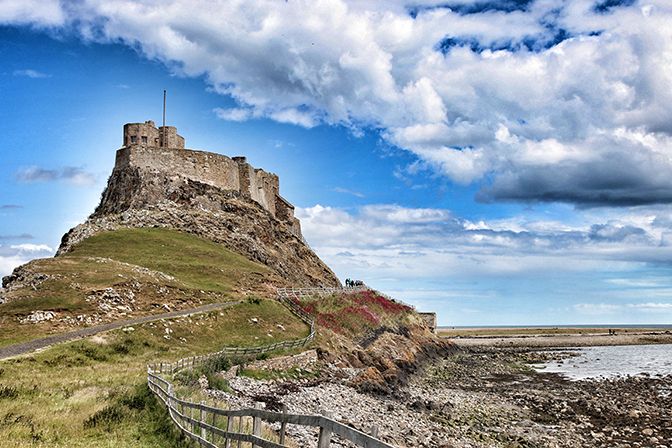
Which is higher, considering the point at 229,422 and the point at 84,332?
the point at 84,332

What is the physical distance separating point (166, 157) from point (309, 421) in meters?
80.5

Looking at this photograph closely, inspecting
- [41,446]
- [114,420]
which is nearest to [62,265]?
[114,420]

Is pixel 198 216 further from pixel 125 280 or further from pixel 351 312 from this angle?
pixel 125 280

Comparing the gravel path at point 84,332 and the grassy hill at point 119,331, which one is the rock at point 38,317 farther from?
the gravel path at point 84,332

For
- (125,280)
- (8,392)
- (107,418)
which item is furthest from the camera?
(125,280)

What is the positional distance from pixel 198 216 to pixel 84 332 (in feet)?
138

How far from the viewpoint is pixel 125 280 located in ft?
159

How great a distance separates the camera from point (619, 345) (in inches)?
4855

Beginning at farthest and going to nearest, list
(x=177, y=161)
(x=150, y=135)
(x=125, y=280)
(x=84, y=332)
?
(x=150, y=135)
(x=177, y=161)
(x=125, y=280)
(x=84, y=332)

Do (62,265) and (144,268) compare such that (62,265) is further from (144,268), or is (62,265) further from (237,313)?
(237,313)

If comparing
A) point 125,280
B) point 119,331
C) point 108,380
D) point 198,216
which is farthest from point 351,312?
point 108,380

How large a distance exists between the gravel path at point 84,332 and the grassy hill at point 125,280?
1178 millimetres

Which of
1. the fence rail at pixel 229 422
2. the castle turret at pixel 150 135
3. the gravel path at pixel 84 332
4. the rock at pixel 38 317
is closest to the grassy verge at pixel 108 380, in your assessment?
the fence rail at pixel 229 422

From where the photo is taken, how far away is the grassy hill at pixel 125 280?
136 feet
